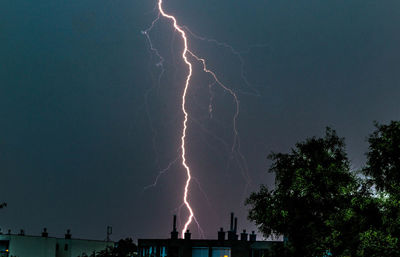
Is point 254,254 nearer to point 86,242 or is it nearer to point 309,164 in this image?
point 86,242

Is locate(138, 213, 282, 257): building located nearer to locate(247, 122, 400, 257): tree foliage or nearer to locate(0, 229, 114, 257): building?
locate(0, 229, 114, 257): building

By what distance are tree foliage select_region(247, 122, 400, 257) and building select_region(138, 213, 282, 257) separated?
2358 centimetres

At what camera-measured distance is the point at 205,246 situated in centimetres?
5228

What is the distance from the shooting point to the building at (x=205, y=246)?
48.8 m

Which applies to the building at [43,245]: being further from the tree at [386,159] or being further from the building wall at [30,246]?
the tree at [386,159]

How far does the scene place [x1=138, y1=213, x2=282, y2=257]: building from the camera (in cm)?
4875

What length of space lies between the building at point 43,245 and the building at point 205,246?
231 inches

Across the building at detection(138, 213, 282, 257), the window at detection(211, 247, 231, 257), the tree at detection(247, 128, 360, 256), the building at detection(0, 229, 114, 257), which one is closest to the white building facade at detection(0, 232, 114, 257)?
the building at detection(0, 229, 114, 257)

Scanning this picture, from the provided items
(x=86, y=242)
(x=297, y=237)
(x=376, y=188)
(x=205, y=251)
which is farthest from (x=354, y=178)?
(x=86, y=242)

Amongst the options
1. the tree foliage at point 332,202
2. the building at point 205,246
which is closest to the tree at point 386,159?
the tree foliage at point 332,202

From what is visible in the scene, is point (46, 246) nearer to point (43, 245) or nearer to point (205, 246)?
point (43, 245)

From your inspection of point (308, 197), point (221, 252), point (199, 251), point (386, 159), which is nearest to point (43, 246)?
point (199, 251)

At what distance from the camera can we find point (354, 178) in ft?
76.3

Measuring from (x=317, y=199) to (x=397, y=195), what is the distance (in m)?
4.09
